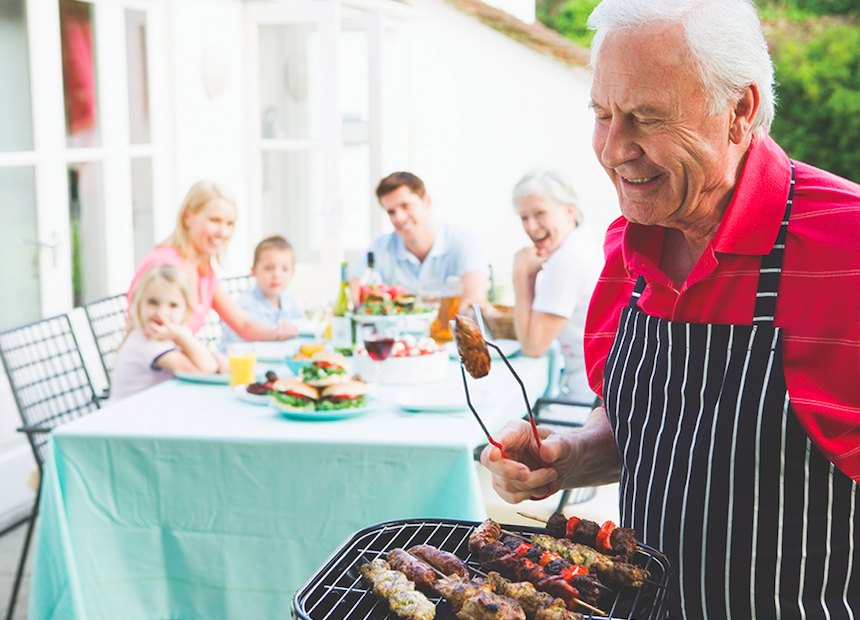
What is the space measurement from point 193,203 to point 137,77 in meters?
1.93

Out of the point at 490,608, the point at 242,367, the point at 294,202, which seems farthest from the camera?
the point at 294,202

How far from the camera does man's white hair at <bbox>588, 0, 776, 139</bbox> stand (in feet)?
3.81

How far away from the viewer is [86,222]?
16.3 ft

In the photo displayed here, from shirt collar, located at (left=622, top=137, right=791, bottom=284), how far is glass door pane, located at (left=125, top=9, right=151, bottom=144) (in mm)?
4799

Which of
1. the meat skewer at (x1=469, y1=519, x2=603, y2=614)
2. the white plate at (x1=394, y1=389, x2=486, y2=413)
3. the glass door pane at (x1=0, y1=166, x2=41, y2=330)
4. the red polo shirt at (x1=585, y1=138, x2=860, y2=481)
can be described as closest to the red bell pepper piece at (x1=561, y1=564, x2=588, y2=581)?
the meat skewer at (x1=469, y1=519, x2=603, y2=614)

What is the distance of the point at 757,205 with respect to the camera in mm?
1241

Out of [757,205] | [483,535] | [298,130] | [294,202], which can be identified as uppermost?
[298,130]

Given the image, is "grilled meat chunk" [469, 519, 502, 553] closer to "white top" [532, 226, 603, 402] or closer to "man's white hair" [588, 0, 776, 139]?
"man's white hair" [588, 0, 776, 139]

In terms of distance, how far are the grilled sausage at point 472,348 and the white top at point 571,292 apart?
84.2 inches

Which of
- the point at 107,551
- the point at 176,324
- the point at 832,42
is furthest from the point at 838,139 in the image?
the point at 107,551

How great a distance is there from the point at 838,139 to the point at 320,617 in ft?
31.6

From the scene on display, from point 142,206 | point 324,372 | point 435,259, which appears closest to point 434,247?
point 435,259

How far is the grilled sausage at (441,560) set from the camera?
3.93 ft

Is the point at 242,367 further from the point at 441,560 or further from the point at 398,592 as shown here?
the point at 398,592
